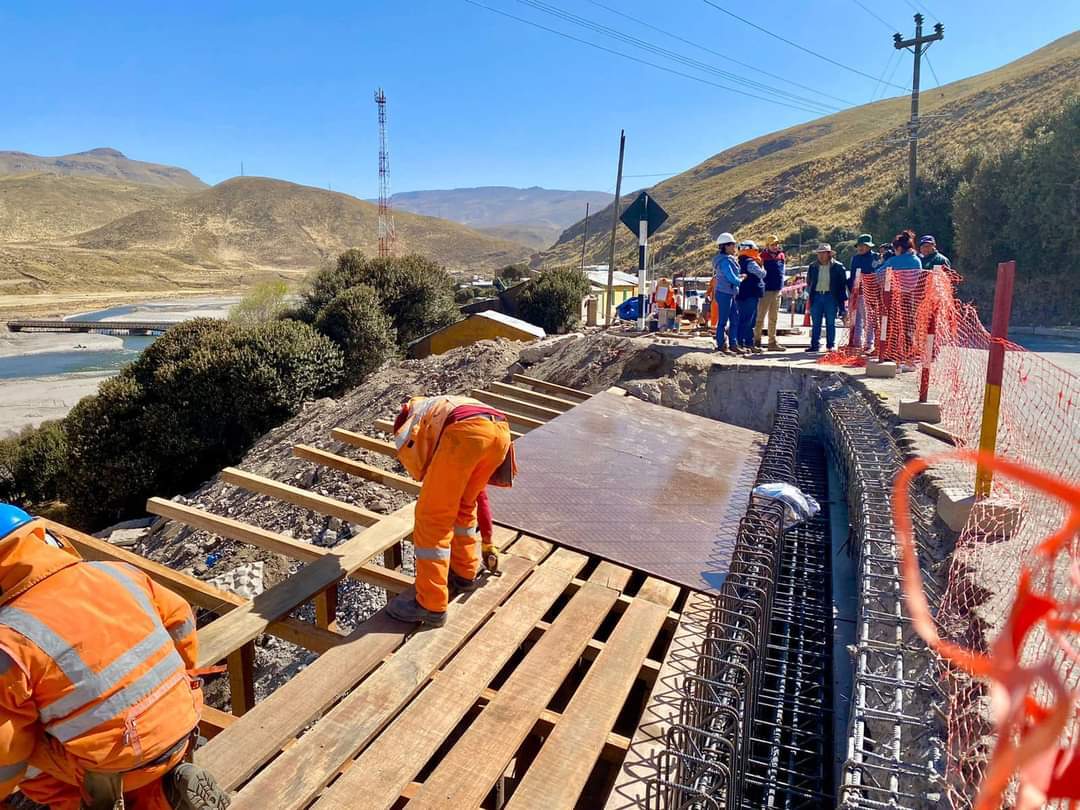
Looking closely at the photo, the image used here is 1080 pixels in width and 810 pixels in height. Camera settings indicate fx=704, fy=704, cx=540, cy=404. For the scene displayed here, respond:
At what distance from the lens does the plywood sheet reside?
4516mm

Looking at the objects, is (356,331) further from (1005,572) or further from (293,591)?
(1005,572)

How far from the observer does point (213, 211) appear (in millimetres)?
123375

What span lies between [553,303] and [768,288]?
12652 millimetres

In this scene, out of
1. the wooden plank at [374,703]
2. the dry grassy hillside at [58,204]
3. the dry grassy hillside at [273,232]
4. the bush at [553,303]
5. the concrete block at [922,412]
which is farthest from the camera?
the dry grassy hillside at [273,232]

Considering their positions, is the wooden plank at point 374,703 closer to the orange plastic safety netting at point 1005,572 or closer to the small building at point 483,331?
the orange plastic safety netting at point 1005,572

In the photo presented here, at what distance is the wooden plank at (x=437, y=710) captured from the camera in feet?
8.34

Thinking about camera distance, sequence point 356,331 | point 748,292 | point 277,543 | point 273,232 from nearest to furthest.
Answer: point 277,543, point 748,292, point 356,331, point 273,232

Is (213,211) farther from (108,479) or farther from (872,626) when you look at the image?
(872,626)

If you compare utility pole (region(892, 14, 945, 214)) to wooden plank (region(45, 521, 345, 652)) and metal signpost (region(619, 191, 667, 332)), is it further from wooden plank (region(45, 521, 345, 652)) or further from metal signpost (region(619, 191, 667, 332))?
wooden plank (region(45, 521, 345, 652))

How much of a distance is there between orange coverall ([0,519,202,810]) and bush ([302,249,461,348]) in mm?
20047

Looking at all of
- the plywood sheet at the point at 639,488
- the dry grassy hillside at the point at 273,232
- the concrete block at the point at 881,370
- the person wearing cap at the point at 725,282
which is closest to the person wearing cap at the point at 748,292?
the person wearing cap at the point at 725,282

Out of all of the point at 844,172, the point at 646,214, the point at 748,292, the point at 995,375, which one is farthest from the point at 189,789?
the point at 844,172

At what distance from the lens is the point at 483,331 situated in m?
17.9

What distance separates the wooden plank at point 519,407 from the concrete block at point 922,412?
3.31 m
